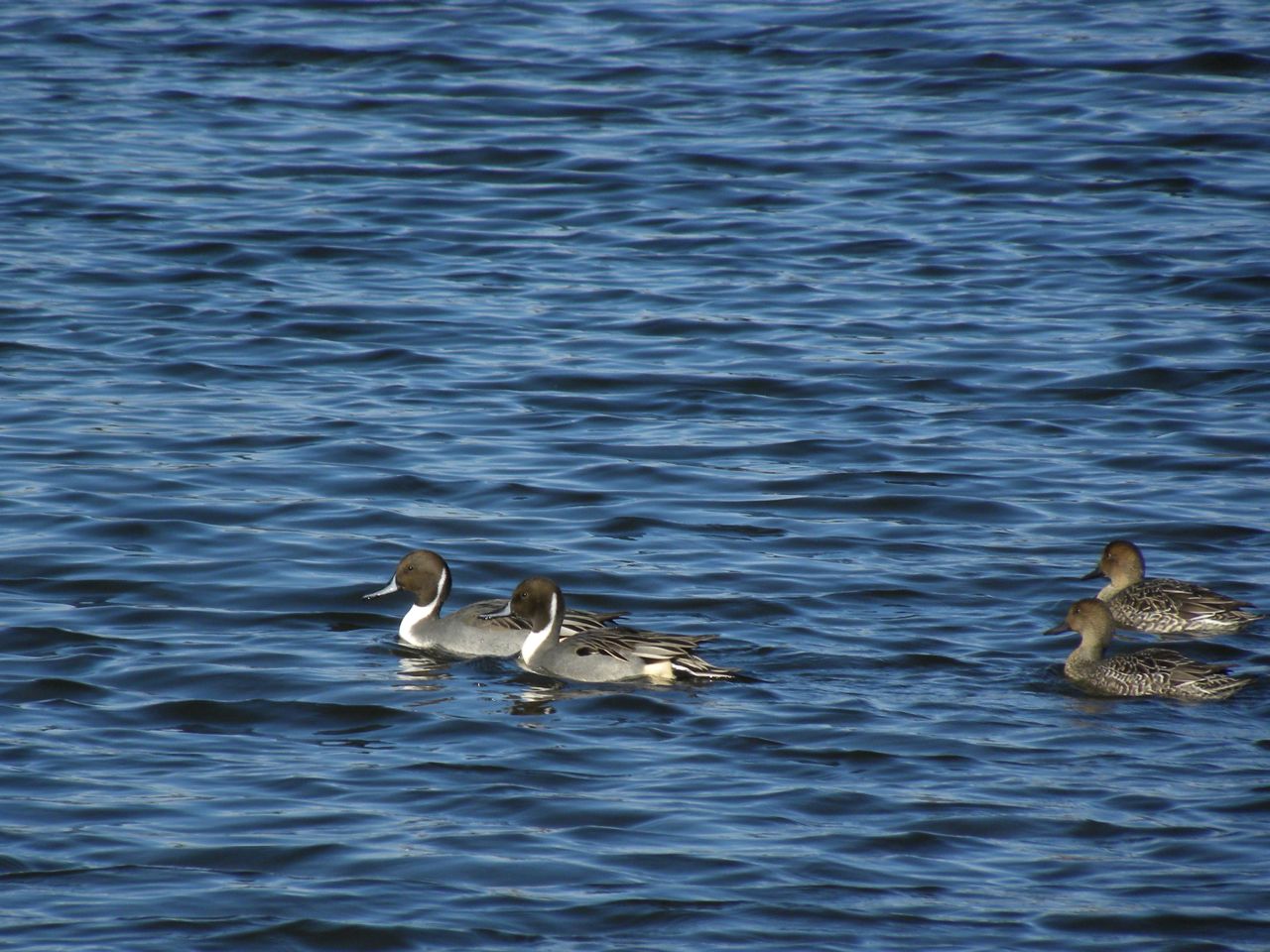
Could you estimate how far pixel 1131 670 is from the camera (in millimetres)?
9867

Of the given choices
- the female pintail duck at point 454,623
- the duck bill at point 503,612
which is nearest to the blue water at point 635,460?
the female pintail duck at point 454,623

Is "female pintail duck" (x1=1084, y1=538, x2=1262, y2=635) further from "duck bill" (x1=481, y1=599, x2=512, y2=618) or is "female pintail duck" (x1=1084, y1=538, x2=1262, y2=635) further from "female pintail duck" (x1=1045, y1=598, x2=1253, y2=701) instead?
"duck bill" (x1=481, y1=599, x2=512, y2=618)

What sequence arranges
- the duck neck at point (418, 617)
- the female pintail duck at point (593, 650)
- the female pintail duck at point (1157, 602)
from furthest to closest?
the duck neck at point (418, 617), the female pintail duck at point (1157, 602), the female pintail duck at point (593, 650)

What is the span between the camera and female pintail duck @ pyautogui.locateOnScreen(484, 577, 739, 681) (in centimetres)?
985

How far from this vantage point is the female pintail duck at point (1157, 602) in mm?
10500

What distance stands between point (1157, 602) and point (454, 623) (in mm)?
3570

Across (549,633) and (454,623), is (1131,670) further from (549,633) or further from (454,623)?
(454,623)

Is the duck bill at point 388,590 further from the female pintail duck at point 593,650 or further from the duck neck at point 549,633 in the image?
the duck neck at point 549,633

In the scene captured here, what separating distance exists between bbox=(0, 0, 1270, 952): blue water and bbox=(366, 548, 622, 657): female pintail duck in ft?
0.46

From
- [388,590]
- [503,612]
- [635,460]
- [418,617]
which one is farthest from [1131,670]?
[635,460]

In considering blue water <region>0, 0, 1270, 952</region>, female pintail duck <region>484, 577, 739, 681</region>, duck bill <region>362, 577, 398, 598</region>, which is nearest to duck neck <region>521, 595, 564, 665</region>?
female pintail duck <region>484, 577, 739, 681</region>

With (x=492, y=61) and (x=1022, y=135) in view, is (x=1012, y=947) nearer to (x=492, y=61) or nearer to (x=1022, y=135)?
(x=1022, y=135)

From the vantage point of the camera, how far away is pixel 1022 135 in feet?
71.7

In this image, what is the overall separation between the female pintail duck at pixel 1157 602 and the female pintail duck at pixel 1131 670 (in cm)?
37
